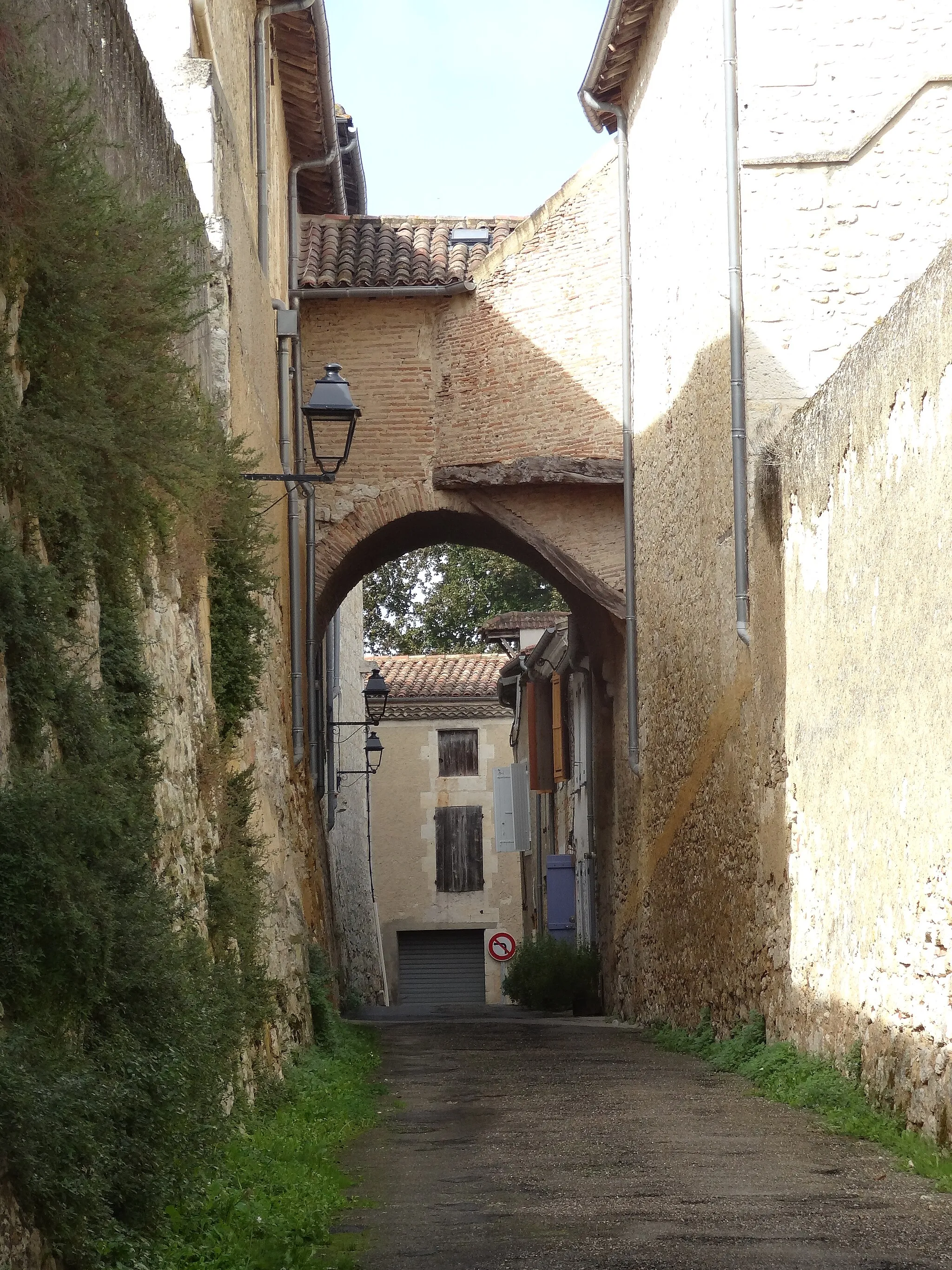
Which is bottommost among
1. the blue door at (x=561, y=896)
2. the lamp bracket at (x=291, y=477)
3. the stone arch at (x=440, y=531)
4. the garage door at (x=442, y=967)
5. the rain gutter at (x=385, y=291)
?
the garage door at (x=442, y=967)

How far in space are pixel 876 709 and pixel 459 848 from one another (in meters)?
24.5

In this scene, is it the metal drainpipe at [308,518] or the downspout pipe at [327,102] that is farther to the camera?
the metal drainpipe at [308,518]

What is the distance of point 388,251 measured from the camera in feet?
51.4

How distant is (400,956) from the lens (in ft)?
103

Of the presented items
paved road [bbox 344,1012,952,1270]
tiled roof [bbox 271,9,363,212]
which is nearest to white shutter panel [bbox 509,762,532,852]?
tiled roof [bbox 271,9,363,212]

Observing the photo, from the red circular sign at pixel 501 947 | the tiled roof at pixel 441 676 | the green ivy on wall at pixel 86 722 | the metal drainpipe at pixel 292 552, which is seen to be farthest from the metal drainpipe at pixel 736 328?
the tiled roof at pixel 441 676

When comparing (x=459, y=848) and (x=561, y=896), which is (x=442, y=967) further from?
(x=561, y=896)

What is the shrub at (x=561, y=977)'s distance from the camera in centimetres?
1778

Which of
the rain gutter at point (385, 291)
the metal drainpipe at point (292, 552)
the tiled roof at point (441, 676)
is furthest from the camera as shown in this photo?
the tiled roof at point (441, 676)

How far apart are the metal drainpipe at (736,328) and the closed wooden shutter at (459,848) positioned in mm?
21476

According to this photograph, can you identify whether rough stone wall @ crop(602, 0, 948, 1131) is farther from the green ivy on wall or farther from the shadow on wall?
the green ivy on wall

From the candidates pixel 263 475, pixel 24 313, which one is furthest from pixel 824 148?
pixel 24 313

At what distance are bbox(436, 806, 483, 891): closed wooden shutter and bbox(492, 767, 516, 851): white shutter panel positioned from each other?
3202 millimetres

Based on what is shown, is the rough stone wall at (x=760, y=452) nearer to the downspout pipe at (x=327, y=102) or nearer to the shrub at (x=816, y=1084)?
the shrub at (x=816, y=1084)
